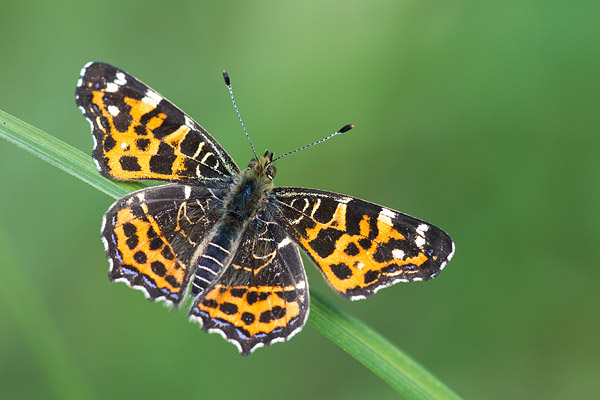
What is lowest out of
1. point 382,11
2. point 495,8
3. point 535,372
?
point 535,372

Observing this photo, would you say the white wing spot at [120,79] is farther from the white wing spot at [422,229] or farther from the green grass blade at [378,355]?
the white wing spot at [422,229]

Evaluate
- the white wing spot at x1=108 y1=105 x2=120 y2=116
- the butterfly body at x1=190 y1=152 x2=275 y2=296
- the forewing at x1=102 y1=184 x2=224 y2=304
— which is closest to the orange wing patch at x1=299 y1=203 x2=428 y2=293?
the butterfly body at x1=190 y1=152 x2=275 y2=296

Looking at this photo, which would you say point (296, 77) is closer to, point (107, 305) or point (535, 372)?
point (107, 305)

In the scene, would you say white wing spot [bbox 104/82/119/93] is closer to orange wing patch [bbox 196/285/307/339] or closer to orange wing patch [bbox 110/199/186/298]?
orange wing patch [bbox 110/199/186/298]

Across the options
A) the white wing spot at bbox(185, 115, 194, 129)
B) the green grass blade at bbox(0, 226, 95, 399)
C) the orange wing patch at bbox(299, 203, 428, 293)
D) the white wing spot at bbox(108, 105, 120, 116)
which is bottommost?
the green grass blade at bbox(0, 226, 95, 399)

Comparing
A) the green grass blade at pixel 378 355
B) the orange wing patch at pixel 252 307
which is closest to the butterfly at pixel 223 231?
the orange wing patch at pixel 252 307

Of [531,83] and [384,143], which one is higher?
[531,83]

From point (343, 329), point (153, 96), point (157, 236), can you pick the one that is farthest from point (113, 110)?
point (343, 329)

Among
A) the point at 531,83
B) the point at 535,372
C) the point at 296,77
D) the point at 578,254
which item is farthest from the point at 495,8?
the point at 535,372

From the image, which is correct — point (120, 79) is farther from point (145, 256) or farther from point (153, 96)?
point (145, 256)
